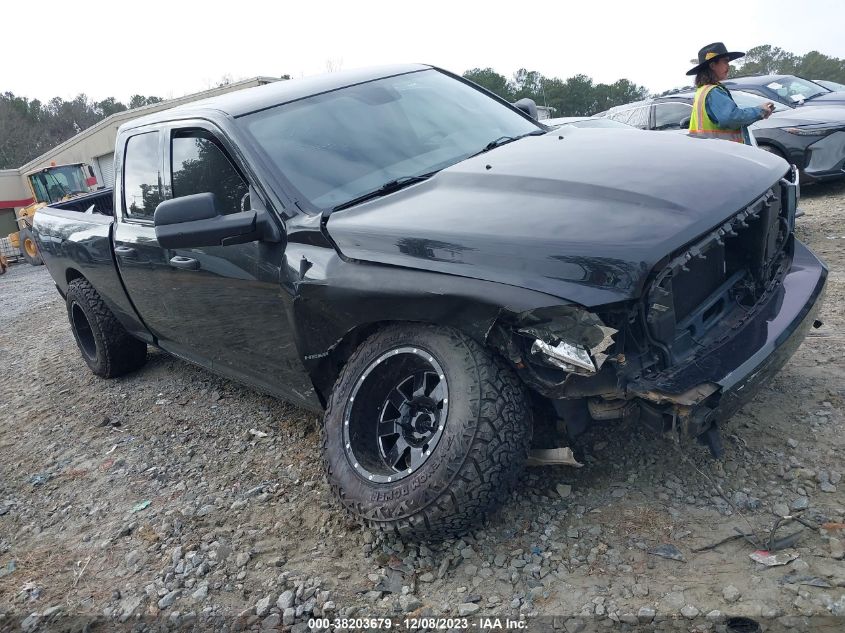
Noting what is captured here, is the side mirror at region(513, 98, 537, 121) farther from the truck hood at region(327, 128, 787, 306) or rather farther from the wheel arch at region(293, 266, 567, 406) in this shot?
the wheel arch at region(293, 266, 567, 406)

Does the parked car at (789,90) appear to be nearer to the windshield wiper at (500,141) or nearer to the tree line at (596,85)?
the windshield wiper at (500,141)

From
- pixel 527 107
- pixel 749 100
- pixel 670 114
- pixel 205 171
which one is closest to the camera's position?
pixel 205 171

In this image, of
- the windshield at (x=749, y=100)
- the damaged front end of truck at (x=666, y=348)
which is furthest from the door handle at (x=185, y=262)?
the windshield at (x=749, y=100)

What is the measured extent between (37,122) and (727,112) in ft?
206

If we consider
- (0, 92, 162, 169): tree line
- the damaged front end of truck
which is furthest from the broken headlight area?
(0, 92, 162, 169): tree line

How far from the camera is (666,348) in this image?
2225 mm

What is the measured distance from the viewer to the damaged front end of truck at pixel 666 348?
83.5 inches

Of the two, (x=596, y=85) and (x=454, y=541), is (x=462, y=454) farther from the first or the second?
(x=596, y=85)

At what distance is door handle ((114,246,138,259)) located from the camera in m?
3.93

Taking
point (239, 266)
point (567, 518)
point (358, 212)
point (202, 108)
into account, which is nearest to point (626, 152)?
point (358, 212)

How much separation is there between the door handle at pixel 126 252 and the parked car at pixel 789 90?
762 cm

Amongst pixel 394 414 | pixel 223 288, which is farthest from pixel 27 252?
pixel 394 414

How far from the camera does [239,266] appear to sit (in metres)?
3.06

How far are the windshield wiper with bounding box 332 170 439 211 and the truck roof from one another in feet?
2.68
